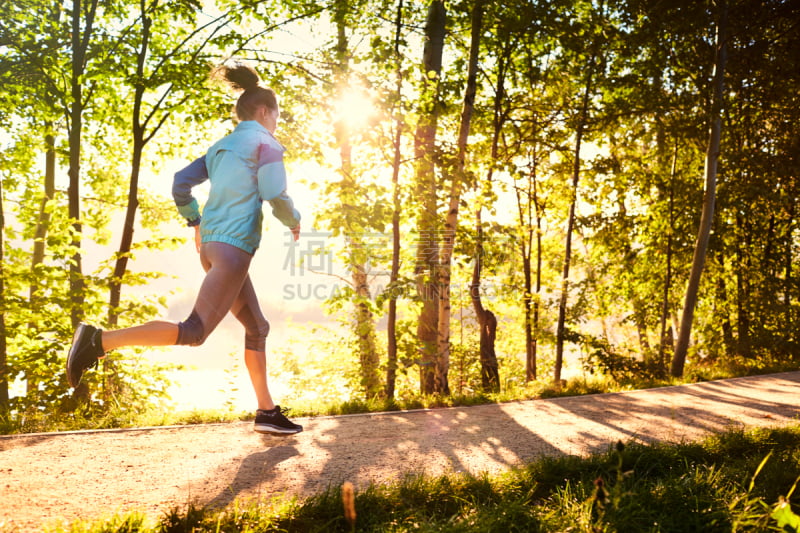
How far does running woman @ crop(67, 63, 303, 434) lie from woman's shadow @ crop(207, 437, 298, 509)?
891 millimetres

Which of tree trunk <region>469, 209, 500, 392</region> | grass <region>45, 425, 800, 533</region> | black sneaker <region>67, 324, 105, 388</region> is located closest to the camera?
grass <region>45, 425, 800, 533</region>

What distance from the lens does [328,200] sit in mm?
6809

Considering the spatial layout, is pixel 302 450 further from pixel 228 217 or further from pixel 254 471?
pixel 228 217

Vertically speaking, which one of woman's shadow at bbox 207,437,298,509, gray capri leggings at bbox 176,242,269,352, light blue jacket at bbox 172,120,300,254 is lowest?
woman's shadow at bbox 207,437,298,509

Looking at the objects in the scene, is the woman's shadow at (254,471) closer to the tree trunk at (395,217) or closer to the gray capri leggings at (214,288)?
the gray capri leggings at (214,288)

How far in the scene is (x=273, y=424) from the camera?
13.3ft

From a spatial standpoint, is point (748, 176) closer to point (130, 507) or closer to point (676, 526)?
point (676, 526)

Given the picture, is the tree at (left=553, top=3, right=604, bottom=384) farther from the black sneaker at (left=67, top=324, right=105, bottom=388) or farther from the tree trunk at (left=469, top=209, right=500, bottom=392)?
the black sneaker at (left=67, top=324, right=105, bottom=388)

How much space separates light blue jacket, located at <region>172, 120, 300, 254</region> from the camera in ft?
11.3

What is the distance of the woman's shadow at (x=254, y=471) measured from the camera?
8.89ft

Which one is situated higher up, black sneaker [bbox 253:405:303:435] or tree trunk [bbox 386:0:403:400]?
tree trunk [bbox 386:0:403:400]

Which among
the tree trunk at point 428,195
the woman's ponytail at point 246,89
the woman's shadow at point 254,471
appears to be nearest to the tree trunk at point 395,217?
the tree trunk at point 428,195

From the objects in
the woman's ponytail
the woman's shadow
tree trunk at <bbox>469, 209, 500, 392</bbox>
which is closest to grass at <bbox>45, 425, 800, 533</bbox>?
the woman's shadow

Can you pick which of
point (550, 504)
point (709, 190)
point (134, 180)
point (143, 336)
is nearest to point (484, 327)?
point (709, 190)
